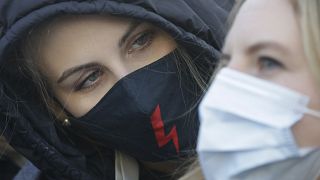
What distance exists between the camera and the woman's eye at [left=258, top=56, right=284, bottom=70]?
5.79ft

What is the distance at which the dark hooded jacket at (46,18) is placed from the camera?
7.81ft

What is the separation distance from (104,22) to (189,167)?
0.69 meters

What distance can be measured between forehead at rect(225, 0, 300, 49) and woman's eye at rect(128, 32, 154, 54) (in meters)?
0.66

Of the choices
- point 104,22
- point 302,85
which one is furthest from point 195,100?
point 302,85

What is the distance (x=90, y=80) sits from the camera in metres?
2.54

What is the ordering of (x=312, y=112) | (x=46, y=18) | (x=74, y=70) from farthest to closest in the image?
(x=74, y=70), (x=46, y=18), (x=312, y=112)

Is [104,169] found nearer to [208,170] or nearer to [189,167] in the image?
[189,167]

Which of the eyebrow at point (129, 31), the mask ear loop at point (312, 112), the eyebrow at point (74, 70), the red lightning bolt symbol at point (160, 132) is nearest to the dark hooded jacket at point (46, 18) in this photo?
the eyebrow at point (129, 31)

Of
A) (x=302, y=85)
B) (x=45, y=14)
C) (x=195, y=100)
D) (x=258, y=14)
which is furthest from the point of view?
(x=195, y=100)

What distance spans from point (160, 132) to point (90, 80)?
1.24 ft

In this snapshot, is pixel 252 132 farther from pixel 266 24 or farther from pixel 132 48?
pixel 132 48

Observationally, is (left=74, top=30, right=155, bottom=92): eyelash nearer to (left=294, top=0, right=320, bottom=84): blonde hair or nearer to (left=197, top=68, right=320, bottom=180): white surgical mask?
(left=197, top=68, right=320, bottom=180): white surgical mask

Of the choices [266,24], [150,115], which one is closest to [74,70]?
[150,115]

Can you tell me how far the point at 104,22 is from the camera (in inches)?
96.4
